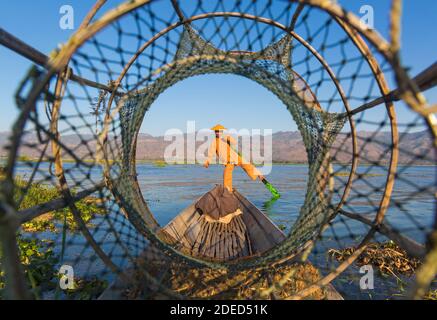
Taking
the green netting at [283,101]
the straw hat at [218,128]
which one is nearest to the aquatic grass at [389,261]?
the green netting at [283,101]

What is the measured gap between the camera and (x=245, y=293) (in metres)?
2.92

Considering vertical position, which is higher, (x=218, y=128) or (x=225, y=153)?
(x=218, y=128)

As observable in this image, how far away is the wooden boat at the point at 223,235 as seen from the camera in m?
4.89

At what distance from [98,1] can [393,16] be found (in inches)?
94.7

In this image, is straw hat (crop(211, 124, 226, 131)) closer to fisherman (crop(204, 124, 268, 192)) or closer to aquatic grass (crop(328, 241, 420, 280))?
fisherman (crop(204, 124, 268, 192))

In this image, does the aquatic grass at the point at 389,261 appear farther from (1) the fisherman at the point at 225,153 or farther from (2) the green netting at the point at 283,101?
(1) the fisherman at the point at 225,153

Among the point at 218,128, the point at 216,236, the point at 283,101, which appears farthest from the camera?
the point at 218,128

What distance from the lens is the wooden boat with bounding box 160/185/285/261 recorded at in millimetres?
4891

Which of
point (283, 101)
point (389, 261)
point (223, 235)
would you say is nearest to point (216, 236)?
point (223, 235)

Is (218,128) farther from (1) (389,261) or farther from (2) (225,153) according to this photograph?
(1) (389,261)

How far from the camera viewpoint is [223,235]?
19.9 ft

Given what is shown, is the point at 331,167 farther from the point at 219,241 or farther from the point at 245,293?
the point at 219,241

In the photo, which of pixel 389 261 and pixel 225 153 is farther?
pixel 225 153
